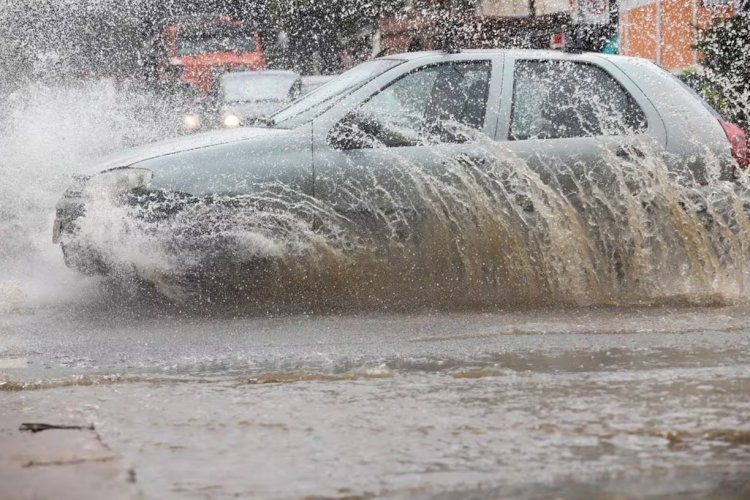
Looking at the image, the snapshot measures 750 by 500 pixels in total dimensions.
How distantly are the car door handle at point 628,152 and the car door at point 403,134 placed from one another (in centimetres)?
73

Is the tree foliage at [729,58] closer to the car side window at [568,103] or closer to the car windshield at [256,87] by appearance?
the car side window at [568,103]

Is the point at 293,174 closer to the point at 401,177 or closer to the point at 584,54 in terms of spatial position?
the point at 401,177

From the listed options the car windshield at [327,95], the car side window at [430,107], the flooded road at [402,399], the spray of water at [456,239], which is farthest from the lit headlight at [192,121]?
the flooded road at [402,399]

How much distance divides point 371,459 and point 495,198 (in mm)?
3626

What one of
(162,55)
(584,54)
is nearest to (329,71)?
(162,55)

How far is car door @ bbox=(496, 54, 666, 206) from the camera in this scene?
304 inches

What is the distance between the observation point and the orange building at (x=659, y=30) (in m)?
23.5

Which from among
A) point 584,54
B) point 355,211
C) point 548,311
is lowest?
point 548,311

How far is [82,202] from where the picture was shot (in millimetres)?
7531

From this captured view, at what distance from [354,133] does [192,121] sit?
1293cm

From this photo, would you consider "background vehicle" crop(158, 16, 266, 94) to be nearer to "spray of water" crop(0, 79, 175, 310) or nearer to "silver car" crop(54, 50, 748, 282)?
"spray of water" crop(0, 79, 175, 310)

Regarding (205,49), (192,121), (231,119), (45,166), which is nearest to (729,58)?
(231,119)

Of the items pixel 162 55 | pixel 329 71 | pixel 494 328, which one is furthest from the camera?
pixel 329 71

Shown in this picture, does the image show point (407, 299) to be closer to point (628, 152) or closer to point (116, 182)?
point (628, 152)
